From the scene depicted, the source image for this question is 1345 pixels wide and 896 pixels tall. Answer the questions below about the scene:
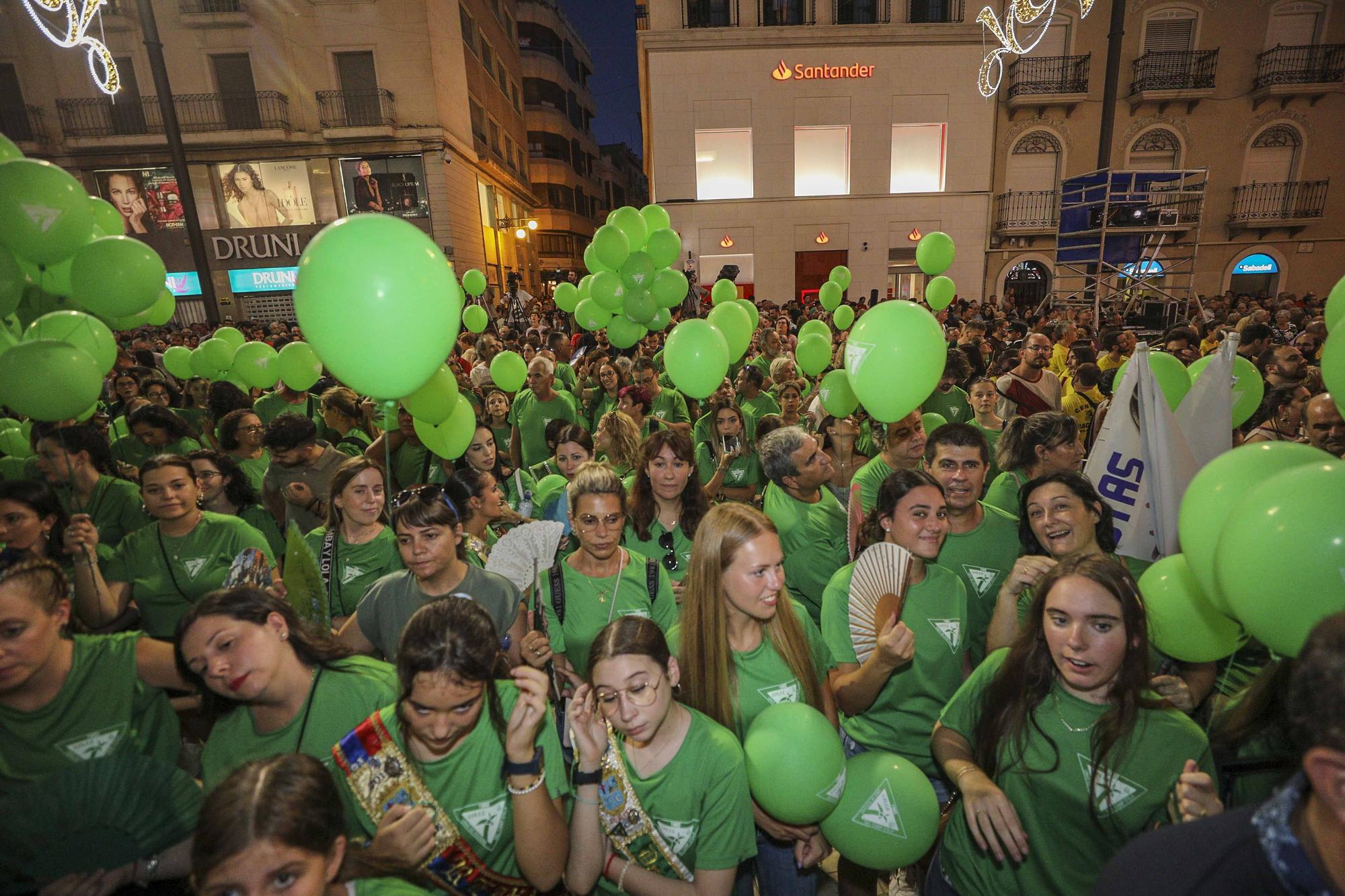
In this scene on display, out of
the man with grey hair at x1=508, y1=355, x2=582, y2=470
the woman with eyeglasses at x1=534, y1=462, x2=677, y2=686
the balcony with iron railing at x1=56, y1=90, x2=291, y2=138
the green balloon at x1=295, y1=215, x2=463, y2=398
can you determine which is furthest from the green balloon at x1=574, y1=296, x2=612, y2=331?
the balcony with iron railing at x1=56, y1=90, x2=291, y2=138

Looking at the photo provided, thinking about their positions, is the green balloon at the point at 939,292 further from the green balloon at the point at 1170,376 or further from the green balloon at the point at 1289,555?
the green balloon at the point at 1289,555

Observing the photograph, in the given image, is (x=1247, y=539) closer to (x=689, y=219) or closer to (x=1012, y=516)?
(x=1012, y=516)

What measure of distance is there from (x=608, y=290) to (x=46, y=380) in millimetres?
4266

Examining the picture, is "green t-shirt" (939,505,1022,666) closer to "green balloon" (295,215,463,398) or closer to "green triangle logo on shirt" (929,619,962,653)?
"green triangle logo on shirt" (929,619,962,653)

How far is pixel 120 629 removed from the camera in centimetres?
284

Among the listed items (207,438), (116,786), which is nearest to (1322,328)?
(116,786)

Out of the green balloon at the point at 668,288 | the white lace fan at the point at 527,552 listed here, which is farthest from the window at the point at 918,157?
the white lace fan at the point at 527,552

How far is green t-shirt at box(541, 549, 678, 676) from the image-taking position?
8.55 feet

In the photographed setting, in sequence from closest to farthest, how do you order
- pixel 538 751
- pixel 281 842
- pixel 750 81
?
pixel 281 842 → pixel 538 751 → pixel 750 81

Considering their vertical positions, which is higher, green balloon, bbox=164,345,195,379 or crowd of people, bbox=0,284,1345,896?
green balloon, bbox=164,345,195,379

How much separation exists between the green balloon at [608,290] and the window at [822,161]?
47.1 feet

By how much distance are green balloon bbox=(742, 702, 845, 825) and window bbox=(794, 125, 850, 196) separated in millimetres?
19200

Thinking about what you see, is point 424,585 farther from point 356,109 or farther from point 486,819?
point 356,109

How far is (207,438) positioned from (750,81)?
1714 centimetres
